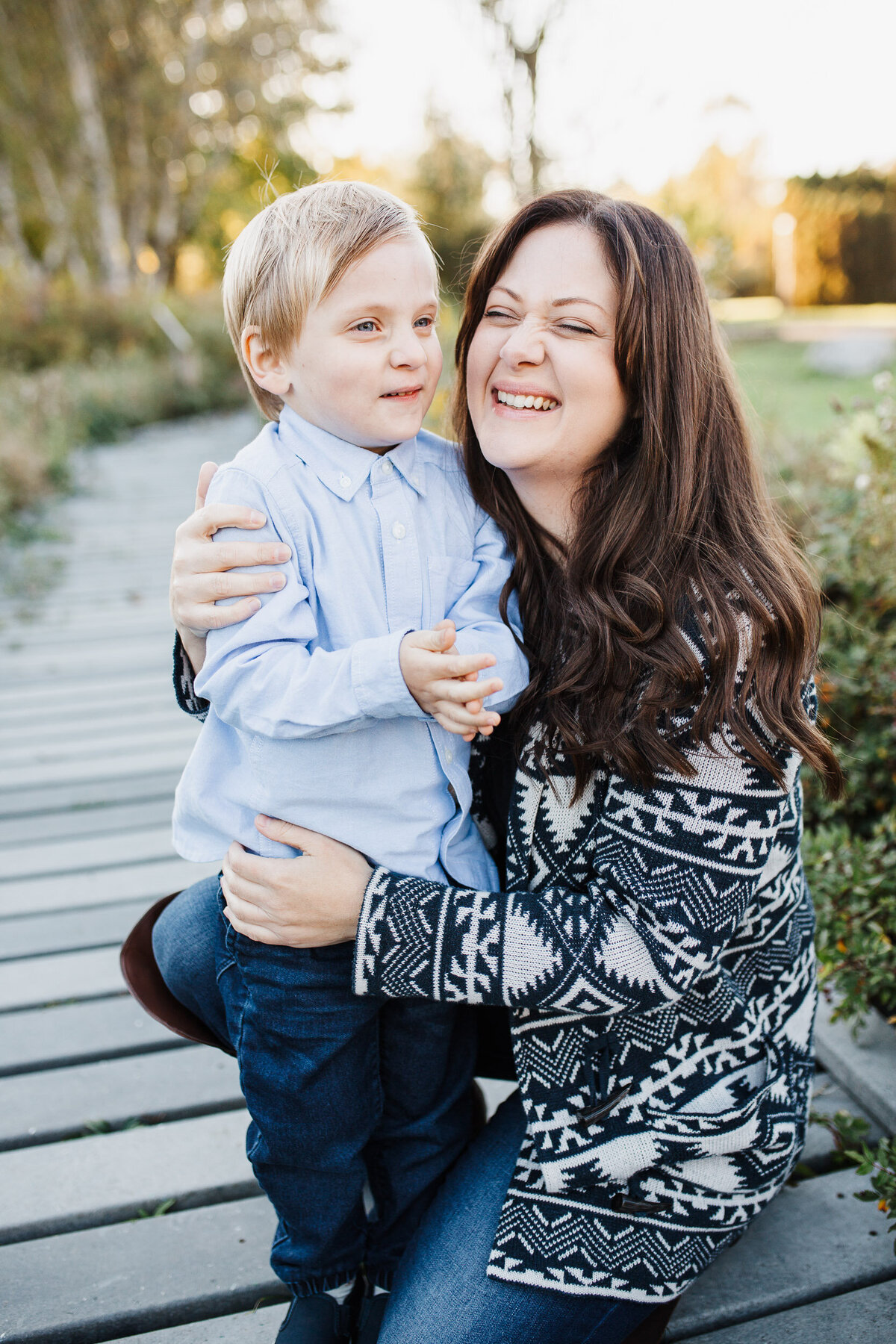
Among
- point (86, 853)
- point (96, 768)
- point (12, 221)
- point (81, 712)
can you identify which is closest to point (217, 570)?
point (86, 853)

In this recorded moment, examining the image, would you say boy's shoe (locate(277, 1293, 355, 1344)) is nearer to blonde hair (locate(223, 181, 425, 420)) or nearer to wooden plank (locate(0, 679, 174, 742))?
blonde hair (locate(223, 181, 425, 420))

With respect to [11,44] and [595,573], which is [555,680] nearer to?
[595,573]

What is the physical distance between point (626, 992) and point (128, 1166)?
1016 millimetres

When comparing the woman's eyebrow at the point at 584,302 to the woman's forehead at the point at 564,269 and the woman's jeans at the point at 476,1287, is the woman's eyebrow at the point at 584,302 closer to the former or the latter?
the woman's forehead at the point at 564,269

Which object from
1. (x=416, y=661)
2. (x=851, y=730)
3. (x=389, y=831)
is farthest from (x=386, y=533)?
(x=851, y=730)

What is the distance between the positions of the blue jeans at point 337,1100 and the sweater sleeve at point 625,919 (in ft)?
0.43

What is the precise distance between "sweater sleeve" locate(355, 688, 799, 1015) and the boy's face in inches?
→ 25.6

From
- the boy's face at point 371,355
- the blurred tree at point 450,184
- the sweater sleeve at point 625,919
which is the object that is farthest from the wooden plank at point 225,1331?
the blurred tree at point 450,184

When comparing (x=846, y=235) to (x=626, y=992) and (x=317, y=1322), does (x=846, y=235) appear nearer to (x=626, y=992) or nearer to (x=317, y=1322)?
(x=626, y=992)

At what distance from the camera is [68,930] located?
7.68ft

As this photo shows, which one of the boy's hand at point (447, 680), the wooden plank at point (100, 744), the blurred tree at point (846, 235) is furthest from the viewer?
the blurred tree at point (846, 235)

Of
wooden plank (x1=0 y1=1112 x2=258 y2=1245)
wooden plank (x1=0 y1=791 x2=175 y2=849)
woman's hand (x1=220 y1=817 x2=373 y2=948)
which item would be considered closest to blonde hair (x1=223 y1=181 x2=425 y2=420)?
woman's hand (x1=220 y1=817 x2=373 y2=948)

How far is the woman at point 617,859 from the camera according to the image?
50.1 inches

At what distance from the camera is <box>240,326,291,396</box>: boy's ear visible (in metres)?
1.44
